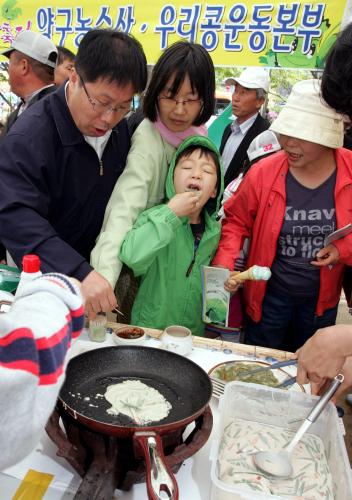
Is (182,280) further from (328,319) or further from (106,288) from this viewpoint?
(328,319)

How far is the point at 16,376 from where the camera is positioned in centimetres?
59

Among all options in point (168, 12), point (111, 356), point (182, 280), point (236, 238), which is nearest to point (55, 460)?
point (111, 356)

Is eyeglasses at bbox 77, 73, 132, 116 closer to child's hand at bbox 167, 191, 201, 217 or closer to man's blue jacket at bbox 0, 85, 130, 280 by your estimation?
man's blue jacket at bbox 0, 85, 130, 280

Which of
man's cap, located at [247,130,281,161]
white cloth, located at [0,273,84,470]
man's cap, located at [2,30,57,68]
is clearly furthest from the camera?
man's cap, located at [2,30,57,68]

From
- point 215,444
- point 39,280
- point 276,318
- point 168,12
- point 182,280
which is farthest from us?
point 168,12

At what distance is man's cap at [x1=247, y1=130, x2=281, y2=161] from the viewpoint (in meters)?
2.70

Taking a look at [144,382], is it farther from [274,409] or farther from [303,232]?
[303,232]

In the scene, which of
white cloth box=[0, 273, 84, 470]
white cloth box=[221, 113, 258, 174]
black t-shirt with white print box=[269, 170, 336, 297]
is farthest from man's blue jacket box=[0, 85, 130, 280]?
white cloth box=[221, 113, 258, 174]

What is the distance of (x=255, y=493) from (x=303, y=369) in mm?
471

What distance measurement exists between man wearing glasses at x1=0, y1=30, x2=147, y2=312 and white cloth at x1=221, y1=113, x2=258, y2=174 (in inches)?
93.1

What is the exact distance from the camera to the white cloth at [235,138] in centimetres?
391

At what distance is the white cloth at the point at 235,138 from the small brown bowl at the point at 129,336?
2.61 meters

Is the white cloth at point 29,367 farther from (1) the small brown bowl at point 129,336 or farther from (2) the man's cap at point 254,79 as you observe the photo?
(2) the man's cap at point 254,79

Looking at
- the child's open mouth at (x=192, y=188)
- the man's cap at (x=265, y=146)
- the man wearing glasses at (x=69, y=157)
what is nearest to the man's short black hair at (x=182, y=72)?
the man wearing glasses at (x=69, y=157)
